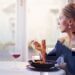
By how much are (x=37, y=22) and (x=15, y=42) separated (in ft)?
1.74

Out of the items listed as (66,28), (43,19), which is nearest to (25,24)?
(43,19)

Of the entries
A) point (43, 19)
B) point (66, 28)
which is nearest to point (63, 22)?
point (66, 28)

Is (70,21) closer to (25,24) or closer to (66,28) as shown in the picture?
(66,28)

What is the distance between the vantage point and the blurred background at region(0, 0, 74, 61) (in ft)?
12.0

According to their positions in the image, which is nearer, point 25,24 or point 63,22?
point 63,22

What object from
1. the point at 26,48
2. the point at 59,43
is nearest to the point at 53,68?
the point at 59,43

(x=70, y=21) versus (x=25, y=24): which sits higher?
(x=25, y=24)

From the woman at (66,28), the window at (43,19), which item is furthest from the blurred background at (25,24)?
the woman at (66,28)

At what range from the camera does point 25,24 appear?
12.0ft

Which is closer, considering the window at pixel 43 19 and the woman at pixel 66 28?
the woman at pixel 66 28

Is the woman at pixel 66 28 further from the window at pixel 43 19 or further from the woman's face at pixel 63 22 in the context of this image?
the window at pixel 43 19

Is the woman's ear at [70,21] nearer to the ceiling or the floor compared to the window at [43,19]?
nearer to the floor

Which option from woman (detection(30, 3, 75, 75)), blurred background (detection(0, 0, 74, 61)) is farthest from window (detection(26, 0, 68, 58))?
woman (detection(30, 3, 75, 75))

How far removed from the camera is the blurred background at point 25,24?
3.65m
